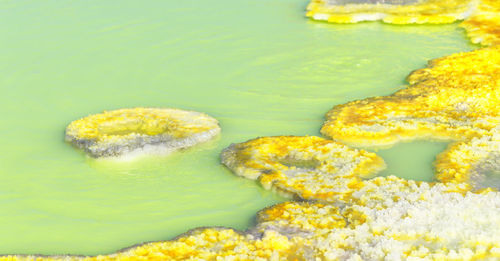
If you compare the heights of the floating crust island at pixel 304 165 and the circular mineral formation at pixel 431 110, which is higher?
the circular mineral formation at pixel 431 110

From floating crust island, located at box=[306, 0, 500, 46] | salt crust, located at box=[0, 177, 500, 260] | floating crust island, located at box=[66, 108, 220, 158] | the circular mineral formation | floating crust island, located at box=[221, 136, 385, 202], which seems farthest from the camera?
floating crust island, located at box=[306, 0, 500, 46]

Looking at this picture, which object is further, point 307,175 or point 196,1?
point 196,1

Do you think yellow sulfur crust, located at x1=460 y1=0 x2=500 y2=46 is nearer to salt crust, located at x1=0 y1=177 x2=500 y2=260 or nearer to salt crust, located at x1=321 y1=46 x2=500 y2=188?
salt crust, located at x1=321 y1=46 x2=500 y2=188

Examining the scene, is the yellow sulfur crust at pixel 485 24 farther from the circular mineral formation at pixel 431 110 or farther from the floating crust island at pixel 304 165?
the floating crust island at pixel 304 165

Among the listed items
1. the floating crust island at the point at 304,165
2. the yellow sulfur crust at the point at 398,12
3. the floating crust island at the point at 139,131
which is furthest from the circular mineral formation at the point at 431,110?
the yellow sulfur crust at the point at 398,12

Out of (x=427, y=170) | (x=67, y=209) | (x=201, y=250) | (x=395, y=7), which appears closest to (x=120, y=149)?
(x=67, y=209)

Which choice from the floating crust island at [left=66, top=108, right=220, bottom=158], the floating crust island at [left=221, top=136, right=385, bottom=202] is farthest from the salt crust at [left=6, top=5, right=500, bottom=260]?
the floating crust island at [left=66, top=108, right=220, bottom=158]

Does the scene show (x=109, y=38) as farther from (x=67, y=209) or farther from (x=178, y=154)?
(x=67, y=209)
